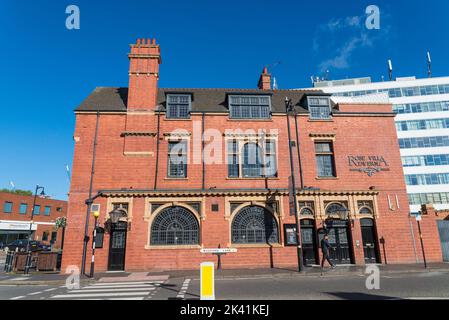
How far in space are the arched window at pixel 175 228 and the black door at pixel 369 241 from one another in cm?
1121

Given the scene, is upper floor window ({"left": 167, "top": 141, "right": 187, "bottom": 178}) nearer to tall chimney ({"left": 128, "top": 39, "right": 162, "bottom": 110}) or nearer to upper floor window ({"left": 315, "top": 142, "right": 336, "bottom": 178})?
tall chimney ({"left": 128, "top": 39, "right": 162, "bottom": 110})

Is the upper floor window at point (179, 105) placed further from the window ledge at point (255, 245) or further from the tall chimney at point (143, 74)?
the window ledge at point (255, 245)

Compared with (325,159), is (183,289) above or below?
below

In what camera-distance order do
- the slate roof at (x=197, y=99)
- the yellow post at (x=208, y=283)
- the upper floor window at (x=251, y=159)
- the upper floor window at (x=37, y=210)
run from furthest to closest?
the upper floor window at (x=37, y=210)
the slate roof at (x=197, y=99)
the upper floor window at (x=251, y=159)
the yellow post at (x=208, y=283)

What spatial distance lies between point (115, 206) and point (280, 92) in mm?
16168

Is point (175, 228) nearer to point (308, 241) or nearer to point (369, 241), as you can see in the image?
point (308, 241)

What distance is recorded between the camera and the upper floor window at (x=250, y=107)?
66.2ft

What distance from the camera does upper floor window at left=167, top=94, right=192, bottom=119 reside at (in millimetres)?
19781

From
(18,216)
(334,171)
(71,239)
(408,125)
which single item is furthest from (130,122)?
(408,125)

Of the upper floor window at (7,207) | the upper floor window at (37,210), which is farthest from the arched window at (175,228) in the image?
the upper floor window at (37,210)

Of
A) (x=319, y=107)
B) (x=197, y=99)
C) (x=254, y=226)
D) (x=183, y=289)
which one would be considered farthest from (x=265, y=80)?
(x=183, y=289)

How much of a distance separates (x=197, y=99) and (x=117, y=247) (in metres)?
12.2

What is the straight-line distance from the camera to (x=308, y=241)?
58.3 feet
